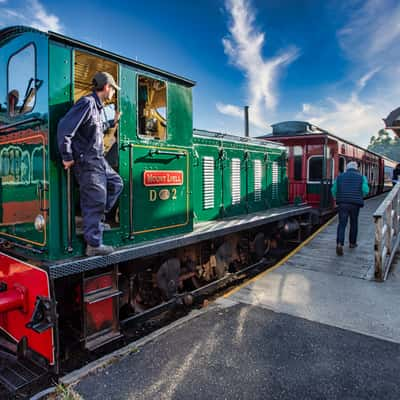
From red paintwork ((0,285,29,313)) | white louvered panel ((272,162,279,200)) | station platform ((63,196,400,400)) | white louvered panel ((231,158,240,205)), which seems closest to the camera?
station platform ((63,196,400,400))

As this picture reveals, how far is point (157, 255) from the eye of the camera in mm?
4117

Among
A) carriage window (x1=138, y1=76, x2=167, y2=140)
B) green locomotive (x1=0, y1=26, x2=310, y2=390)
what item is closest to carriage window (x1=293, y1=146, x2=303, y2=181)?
green locomotive (x1=0, y1=26, x2=310, y2=390)

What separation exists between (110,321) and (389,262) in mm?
4997

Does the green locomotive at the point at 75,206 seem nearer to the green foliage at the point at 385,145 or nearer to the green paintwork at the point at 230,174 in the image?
the green paintwork at the point at 230,174

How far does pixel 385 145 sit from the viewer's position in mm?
82750

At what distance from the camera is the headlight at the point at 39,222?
2.95 metres

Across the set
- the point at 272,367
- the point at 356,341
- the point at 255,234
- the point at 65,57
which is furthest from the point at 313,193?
the point at 65,57

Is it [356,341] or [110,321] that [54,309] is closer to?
[110,321]

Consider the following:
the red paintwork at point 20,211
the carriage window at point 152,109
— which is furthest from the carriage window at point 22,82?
the carriage window at point 152,109

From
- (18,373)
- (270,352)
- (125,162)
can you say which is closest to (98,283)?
(18,373)

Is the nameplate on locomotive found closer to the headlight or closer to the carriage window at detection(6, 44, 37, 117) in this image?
the headlight

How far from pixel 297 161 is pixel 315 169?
0.72 meters

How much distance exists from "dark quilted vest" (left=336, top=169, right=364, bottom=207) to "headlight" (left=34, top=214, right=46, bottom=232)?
5.77 meters

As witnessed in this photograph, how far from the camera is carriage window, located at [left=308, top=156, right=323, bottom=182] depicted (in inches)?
422
